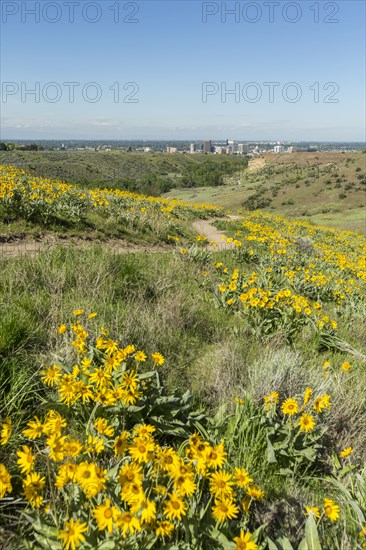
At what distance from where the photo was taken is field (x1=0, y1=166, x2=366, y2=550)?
5.46 ft

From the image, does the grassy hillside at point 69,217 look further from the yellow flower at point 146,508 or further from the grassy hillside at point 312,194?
the grassy hillside at point 312,194

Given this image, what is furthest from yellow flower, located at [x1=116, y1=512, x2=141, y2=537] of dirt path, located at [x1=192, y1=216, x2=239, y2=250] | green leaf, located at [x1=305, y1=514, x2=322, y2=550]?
dirt path, located at [x1=192, y1=216, x2=239, y2=250]

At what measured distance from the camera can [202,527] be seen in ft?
5.88

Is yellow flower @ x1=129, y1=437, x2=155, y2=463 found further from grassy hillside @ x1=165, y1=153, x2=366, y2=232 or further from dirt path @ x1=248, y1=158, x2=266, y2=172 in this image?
dirt path @ x1=248, y1=158, x2=266, y2=172

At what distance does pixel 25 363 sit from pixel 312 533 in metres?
2.28

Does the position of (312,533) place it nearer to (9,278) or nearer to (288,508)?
(288,508)

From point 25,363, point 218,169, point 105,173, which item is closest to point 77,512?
point 25,363

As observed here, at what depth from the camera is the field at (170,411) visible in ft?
5.46

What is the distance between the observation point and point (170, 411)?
270 cm

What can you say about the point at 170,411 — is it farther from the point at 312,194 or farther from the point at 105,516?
the point at 312,194

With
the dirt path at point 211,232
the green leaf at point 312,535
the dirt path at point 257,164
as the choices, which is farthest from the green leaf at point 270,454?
the dirt path at point 257,164

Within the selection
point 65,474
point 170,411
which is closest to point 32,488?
point 65,474

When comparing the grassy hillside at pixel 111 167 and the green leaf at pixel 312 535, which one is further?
the grassy hillside at pixel 111 167

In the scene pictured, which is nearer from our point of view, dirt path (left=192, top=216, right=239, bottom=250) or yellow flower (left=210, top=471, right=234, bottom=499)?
yellow flower (left=210, top=471, right=234, bottom=499)
